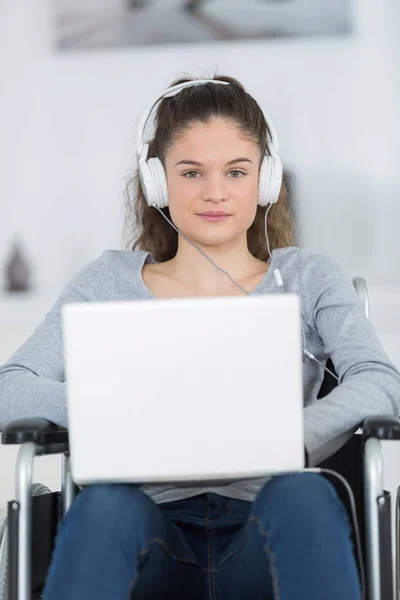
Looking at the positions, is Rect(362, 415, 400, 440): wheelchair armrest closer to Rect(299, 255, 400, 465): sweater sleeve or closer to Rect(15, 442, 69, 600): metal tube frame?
Rect(299, 255, 400, 465): sweater sleeve

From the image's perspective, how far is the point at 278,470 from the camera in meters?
1.07

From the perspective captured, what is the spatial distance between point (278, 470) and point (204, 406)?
11cm

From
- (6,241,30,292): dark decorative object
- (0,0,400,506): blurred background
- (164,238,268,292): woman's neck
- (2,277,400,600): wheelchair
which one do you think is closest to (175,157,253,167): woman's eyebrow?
(164,238,268,292): woman's neck

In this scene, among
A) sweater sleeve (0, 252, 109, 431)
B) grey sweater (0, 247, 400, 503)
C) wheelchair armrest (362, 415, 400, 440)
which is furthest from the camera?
sweater sleeve (0, 252, 109, 431)

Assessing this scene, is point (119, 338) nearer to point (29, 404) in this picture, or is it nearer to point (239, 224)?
point (29, 404)

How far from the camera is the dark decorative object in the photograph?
2.87 m

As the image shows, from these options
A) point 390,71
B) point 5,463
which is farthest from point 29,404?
point 390,71

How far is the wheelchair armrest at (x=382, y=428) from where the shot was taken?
4.09 ft

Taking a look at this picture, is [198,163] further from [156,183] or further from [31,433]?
[31,433]

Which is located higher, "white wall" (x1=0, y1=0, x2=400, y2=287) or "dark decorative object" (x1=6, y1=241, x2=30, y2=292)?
"white wall" (x1=0, y1=0, x2=400, y2=287)

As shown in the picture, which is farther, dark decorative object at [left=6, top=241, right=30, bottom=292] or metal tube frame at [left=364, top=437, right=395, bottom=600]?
dark decorative object at [left=6, top=241, right=30, bottom=292]

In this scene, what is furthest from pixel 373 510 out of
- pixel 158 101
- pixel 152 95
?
pixel 152 95

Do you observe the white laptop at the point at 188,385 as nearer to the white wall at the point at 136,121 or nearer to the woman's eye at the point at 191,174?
the woman's eye at the point at 191,174

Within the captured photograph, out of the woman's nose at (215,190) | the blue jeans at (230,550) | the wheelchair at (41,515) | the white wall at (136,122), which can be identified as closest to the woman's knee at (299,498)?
the blue jeans at (230,550)
